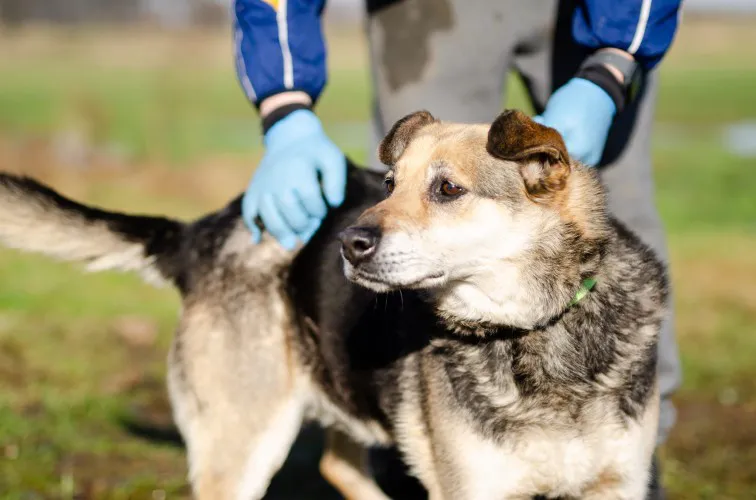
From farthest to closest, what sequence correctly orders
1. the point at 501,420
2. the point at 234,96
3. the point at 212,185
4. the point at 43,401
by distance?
the point at 234,96, the point at 212,185, the point at 43,401, the point at 501,420

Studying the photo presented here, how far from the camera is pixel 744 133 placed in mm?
19281

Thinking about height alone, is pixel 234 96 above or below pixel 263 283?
below

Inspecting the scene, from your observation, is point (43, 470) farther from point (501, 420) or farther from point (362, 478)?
point (501, 420)

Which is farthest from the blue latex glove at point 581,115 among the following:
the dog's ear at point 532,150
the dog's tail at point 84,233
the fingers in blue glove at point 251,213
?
the dog's tail at point 84,233

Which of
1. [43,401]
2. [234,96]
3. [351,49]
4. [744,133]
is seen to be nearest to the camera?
[43,401]

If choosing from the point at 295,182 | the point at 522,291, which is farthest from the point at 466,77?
the point at 522,291

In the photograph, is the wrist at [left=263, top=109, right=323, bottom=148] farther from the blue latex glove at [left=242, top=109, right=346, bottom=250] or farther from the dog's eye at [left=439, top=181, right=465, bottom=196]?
the dog's eye at [left=439, top=181, right=465, bottom=196]

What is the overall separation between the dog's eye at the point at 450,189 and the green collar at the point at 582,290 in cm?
47

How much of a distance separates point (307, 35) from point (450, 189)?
105 cm

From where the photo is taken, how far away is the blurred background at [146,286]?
438 centimetres

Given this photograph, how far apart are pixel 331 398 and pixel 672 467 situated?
1837mm

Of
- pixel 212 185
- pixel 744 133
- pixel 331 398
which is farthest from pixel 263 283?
pixel 744 133

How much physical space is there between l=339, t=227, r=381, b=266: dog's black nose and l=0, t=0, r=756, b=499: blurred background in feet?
6.41

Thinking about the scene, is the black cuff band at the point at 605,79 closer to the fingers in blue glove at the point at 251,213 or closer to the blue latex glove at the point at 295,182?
the blue latex glove at the point at 295,182
